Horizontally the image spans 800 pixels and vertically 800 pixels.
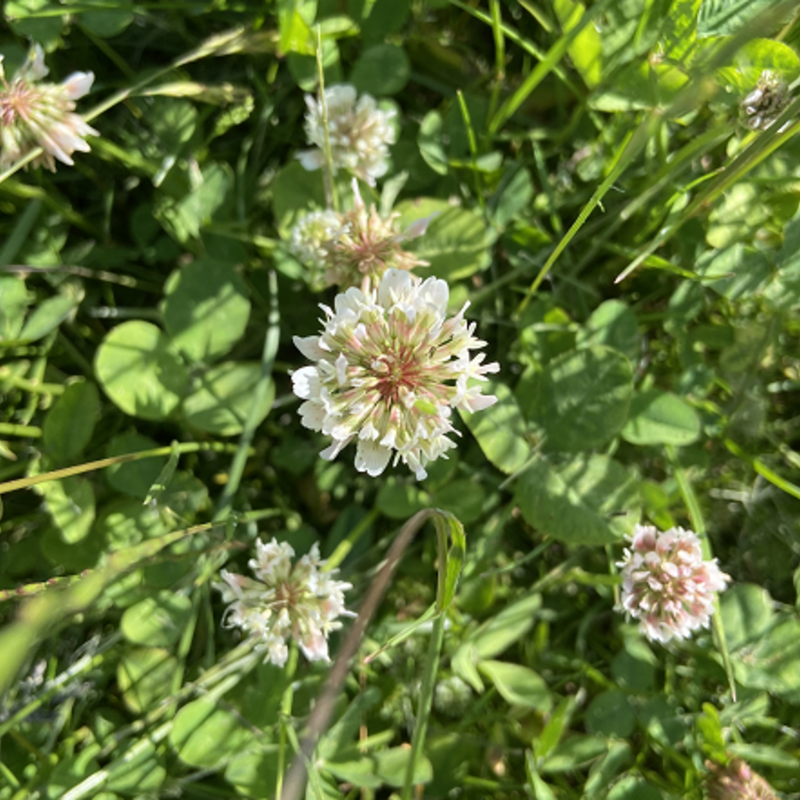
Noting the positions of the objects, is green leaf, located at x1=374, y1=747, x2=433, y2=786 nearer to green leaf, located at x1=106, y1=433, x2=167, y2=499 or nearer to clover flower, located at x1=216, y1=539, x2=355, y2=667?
clover flower, located at x1=216, y1=539, x2=355, y2=667

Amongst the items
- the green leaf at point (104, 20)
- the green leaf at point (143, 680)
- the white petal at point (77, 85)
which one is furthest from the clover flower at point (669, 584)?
the green leaf at point (104, 20)

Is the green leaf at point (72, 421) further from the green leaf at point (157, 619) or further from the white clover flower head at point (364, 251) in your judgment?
the white clover flower head at point (364, 251)

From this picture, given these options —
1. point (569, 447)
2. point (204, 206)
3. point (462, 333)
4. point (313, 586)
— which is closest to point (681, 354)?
point (569, 447)

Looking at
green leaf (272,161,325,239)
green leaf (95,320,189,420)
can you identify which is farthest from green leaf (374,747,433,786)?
green leaf (272,161,325,239)

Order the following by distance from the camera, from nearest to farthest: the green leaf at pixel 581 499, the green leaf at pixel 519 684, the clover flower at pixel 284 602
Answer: the clover flower at pixel 284 602
the green leaf at pixel 581 499
the green leaf at pixel 519 684

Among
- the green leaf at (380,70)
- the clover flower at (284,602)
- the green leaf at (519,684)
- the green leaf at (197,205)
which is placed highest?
the green leaf at (380,70)

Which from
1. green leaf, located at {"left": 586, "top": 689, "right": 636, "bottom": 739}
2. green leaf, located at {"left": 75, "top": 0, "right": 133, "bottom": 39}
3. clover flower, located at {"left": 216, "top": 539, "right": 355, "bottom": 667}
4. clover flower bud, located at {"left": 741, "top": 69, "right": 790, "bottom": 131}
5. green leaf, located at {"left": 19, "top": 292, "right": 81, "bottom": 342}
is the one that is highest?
clover flower bud, located at {"left": 741, "top": 69, "right": 790, "bottom": 131}
